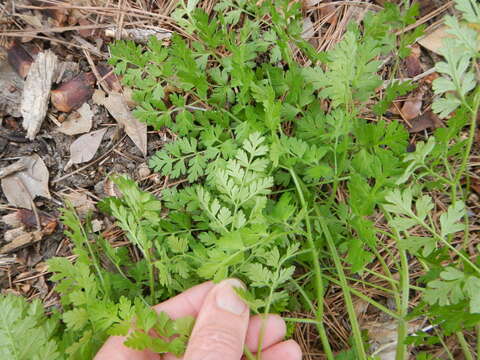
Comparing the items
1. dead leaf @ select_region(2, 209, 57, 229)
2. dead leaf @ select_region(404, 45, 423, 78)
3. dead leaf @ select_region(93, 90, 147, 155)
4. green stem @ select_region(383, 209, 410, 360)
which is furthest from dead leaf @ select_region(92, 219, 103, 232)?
dead leaf @ select_region(404, 45, 423, 78)

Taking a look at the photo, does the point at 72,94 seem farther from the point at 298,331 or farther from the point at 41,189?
the point at 298,331

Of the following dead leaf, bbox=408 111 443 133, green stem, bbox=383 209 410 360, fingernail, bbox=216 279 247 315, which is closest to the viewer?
fingernail, bbox=216 279 247 315

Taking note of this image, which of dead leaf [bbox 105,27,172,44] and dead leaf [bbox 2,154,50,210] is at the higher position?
dead leaf [bbox 105,27,172,44]

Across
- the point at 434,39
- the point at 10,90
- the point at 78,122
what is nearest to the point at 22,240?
the point at 78,122

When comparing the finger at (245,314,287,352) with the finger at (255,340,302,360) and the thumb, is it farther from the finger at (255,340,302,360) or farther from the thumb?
the thumb

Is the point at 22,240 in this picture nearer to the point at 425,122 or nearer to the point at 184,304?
the point at 184,304

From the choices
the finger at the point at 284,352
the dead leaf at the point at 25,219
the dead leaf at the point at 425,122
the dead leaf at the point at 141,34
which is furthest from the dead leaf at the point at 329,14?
the dead leaf at the point at 25,219
